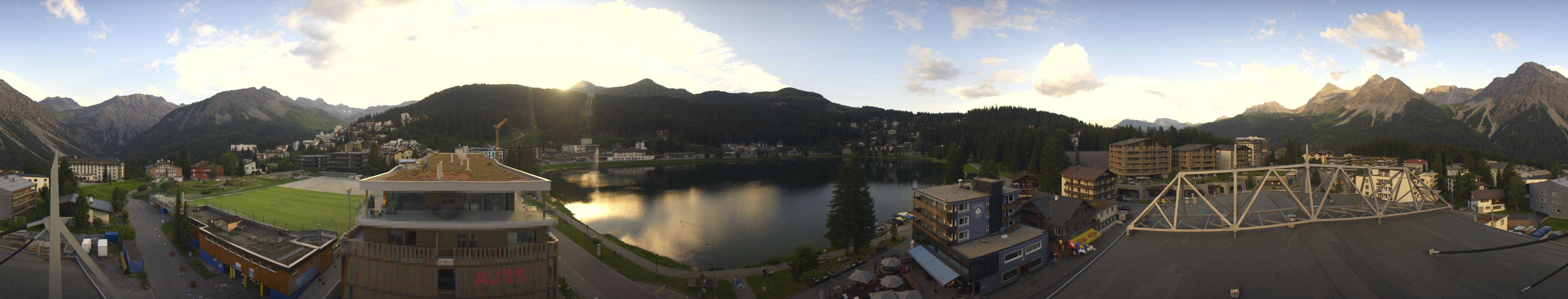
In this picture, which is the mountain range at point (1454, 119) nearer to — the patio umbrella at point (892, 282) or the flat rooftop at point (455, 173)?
the patio umbrella at point (892, 282)

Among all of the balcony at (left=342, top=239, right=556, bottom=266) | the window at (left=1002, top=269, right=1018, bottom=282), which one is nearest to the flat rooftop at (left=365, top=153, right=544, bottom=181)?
Answer: the balcony at (left=342, top=239, right=556, bottom=266)

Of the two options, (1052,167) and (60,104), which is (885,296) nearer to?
(1052,167)

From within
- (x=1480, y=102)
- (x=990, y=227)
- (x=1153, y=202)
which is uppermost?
(x=1480, y=102)

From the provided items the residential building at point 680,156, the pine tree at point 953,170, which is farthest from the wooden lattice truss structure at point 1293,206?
the residential building at point 680,156

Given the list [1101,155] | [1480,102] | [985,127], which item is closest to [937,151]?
[985,127]

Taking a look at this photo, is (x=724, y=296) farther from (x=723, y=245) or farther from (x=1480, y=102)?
(x=1480, y=102)

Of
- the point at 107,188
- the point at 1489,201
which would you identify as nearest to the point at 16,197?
the point at 107,188
